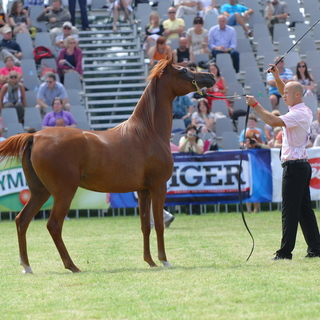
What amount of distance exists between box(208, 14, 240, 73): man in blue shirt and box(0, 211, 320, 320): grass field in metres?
9.72

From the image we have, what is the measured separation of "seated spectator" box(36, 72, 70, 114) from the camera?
17.4 meters

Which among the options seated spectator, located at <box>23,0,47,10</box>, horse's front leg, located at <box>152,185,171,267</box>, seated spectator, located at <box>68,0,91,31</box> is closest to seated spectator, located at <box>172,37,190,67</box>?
seated spectator, located at <box>68,0,91,31</box>

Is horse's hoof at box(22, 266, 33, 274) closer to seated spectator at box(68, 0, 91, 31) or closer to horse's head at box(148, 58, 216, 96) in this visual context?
horse's head at box(148, 58, 216, 96)

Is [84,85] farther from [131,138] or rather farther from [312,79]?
[131,138]

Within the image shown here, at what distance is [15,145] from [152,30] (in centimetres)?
1303

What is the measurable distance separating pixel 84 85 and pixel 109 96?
2.55 feet

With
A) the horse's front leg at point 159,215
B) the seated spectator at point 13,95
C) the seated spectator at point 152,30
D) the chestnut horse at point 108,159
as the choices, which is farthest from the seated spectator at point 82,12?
the horse's front leg at point 159,215

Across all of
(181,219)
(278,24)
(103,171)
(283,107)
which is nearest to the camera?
(103,171)

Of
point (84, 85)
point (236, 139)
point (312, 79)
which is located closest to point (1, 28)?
point (84, 85)

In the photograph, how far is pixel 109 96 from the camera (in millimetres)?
19672

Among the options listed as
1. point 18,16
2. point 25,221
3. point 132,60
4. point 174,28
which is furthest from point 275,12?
point 25,221

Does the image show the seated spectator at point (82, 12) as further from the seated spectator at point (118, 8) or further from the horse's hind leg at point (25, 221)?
the horse's hind leg at point (25, 221)

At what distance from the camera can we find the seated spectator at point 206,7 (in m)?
21.8

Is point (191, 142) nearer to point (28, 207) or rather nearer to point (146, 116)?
point (146, 116)
